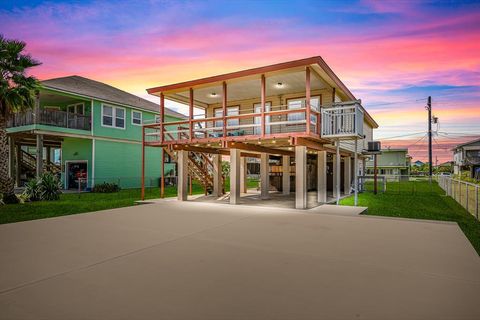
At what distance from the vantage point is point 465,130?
57938 millimetres

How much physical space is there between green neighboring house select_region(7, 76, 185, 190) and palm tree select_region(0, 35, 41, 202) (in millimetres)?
3688

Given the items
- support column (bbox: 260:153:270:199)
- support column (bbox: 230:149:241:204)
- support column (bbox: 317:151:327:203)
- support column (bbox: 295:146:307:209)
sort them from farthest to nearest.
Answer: support column (bbox: 260:153:270:199), support column (bbox: 317:151:327:203), support column (bbox: 230:149:241:204), support column (bbox: 295:146:307:209)

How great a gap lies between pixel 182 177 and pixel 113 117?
36.7 ft

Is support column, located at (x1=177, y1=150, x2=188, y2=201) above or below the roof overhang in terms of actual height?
below

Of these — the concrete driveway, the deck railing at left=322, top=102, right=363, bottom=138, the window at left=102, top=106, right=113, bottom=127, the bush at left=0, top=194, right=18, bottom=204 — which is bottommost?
the concrete driveway

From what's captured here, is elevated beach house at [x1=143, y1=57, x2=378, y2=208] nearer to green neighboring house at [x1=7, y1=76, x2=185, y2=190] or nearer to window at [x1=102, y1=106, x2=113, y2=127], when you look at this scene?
green neighboring house at [x1=7, y1=76, x2=185, y2=190]

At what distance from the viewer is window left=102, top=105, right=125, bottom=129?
21677 mm

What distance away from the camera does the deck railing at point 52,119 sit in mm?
18141

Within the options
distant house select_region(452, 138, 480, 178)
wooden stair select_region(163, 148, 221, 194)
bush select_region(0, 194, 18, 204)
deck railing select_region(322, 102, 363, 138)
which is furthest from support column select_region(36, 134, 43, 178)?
Result: distant house select_region(452, 138, 480, 178)

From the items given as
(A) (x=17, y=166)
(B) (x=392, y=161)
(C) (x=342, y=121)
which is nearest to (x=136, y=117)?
(A) (x=17, y=166)

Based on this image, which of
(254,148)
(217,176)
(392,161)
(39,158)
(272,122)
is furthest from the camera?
(392,161)

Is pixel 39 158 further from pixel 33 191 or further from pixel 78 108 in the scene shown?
pixel 78 108

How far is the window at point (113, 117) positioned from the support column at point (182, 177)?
9997 mm

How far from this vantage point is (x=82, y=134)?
19.8 metres
